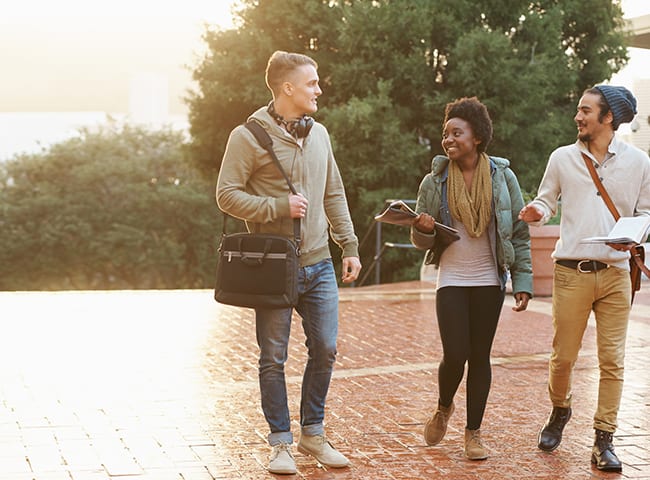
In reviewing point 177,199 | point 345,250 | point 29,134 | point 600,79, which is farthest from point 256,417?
point 29,134

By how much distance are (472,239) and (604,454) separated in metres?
1.14

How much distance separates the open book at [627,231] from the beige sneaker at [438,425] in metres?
1.06

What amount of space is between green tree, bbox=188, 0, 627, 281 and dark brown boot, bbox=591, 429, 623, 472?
19167 mm

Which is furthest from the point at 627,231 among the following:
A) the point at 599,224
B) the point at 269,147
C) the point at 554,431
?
the point at 269,147

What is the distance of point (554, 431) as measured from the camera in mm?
5570

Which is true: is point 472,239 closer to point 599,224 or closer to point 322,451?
point 599,224

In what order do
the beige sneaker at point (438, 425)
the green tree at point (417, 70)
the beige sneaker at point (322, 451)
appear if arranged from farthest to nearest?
the green tree at point (417, 70)
the beige sneaker at point (438, 425)
the beige sneaker at point (322, 451)

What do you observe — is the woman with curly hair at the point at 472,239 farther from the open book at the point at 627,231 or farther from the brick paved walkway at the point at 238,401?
the brick paved walkway at the point at 238,401

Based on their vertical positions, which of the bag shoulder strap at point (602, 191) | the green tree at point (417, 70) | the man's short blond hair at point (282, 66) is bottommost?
the bag shoulder strap at point (602, 191)

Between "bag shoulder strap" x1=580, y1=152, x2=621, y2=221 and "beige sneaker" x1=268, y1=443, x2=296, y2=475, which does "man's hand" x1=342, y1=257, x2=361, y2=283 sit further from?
"bag shoulder strap" x1=580, y1=152, x2=621, y2=221

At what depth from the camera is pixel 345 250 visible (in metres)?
5.21

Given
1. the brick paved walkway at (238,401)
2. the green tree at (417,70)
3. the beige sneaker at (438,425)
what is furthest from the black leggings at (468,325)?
the green tree at (417,70)

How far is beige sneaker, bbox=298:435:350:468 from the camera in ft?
17.1

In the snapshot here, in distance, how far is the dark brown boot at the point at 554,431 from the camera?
555 cm
